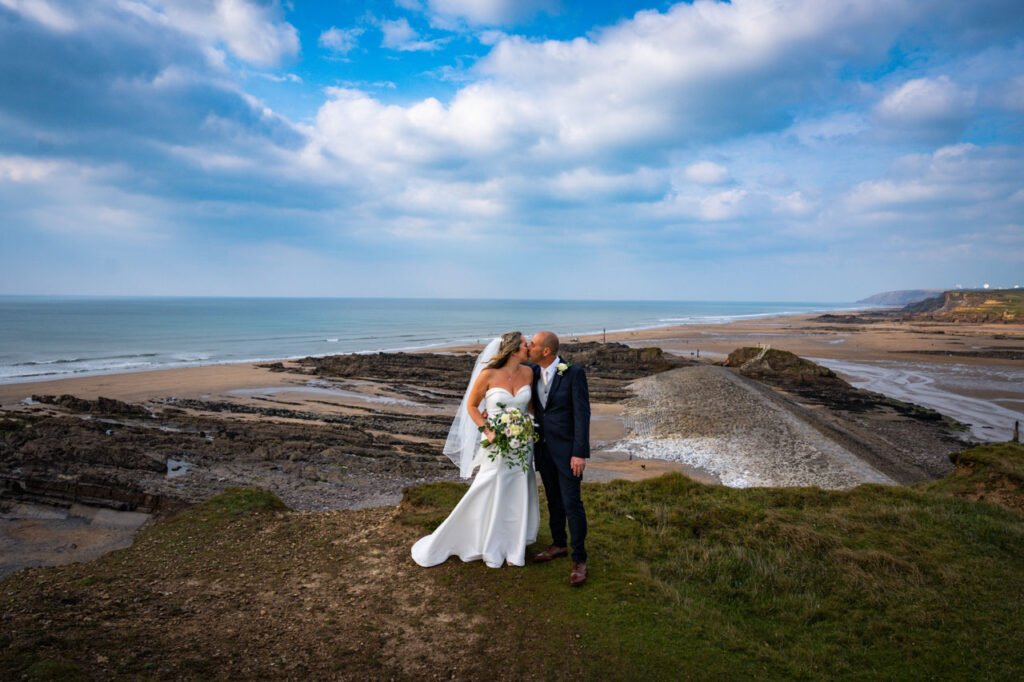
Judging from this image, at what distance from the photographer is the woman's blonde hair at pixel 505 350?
5.66 m

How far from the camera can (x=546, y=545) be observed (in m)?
6.54

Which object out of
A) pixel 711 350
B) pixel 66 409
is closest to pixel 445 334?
pixel 711 350

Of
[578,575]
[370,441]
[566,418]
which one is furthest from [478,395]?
[370,441]

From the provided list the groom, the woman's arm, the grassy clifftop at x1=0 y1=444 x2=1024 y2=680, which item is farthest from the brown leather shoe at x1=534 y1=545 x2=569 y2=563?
the woman's arm

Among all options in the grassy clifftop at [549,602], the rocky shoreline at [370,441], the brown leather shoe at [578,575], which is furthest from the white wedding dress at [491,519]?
the rocky shoreline at [370,441]

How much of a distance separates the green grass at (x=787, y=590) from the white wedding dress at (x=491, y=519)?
25cm

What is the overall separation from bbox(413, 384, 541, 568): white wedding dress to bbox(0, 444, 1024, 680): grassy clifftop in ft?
0.58

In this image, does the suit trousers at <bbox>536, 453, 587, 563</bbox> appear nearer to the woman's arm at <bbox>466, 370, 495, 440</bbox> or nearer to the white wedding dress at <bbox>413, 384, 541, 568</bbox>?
the white wedding dress at <bbox>413, 384, 541, 568</bbox>

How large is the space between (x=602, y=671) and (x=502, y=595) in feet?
4.51

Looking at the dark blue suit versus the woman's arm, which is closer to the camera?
the dark blue suit

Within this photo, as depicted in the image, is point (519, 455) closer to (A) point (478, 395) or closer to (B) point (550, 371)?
(A) point (478, 395)

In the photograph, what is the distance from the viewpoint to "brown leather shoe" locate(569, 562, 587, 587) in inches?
219

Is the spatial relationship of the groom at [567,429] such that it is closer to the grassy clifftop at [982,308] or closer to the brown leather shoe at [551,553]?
the brown leather shoe at [551,553]

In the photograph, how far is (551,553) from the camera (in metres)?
6.08
